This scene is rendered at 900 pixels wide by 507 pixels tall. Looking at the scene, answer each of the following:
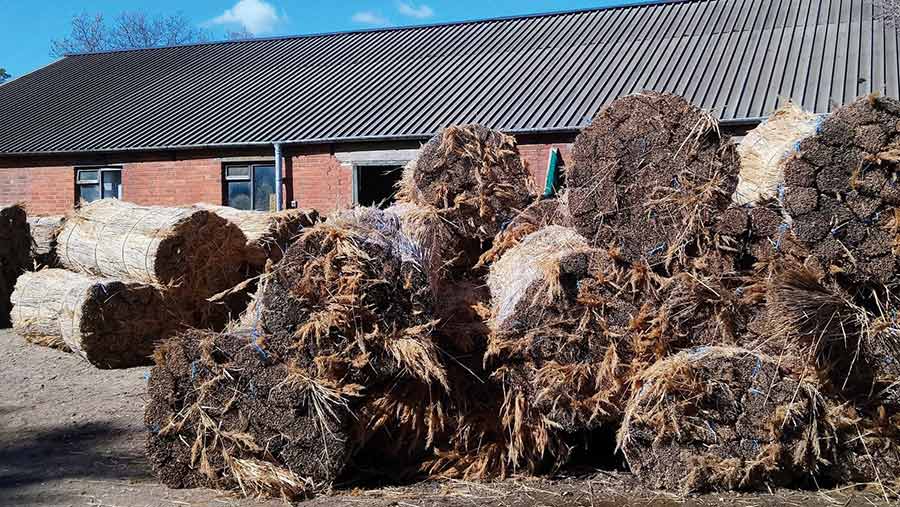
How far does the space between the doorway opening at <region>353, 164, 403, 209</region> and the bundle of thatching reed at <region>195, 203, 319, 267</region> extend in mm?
6057

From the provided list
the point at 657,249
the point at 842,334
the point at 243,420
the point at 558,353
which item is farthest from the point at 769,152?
the point at 243,420

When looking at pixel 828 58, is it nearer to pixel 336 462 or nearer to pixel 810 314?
pixel 810 314

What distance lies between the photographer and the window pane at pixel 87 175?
65.0ft

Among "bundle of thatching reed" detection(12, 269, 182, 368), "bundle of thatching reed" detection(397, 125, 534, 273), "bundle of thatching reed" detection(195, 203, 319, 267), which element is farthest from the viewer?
"bundle of thatching reed" detection(195, 203, 319, 267)

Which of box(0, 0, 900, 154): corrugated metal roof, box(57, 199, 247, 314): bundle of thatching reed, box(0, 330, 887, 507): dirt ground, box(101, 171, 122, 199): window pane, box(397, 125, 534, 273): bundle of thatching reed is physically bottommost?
box(0, 330, 887, 507): dirt ground

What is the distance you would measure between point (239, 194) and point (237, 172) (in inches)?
18.3

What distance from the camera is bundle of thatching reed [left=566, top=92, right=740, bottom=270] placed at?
6.02m

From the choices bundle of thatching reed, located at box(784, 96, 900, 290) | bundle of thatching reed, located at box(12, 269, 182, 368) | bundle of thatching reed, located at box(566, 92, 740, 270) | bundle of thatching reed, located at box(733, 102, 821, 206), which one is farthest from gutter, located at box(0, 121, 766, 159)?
bundle of thatching reed, located at box(784, 96, 900, 290)

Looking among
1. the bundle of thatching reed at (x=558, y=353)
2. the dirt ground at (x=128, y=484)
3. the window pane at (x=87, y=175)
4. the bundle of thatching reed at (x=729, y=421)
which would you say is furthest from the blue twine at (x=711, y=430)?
the window pane at (x=87, y=175)

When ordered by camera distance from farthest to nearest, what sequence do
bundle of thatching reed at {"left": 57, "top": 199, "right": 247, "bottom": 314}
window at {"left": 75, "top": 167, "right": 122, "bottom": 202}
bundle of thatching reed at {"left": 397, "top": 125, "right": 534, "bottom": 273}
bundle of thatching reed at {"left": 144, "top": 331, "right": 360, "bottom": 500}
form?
window at {"left": 75, "top": 167, "right": 122, "bottom": 202}, bundle of thatching reed at {"left": 57, "top": 199, "right": 247, "bottom": 314}, bundle of thatching reed at {"left": 397, "top": 125, "right": 534, "bottom": 273}, bundle of thatching reed at {"left": 144, "top": 331, "right": 360, "bottom": 500}

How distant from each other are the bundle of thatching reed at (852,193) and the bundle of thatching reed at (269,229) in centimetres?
617

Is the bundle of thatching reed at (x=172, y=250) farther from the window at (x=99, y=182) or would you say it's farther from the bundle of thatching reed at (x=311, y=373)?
the window at (x=99, y=182)

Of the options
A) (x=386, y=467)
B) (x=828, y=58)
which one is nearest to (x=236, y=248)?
(x=386, y=467)

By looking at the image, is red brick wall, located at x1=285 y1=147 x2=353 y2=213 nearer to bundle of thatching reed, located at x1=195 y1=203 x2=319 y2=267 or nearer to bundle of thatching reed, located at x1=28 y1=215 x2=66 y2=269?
bundle of thatching reed, located at x1=28 y1=215 x2=66 y2=269
